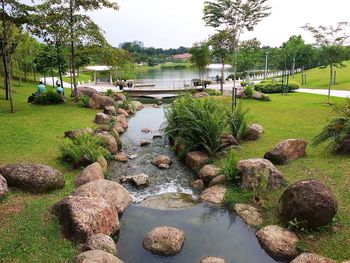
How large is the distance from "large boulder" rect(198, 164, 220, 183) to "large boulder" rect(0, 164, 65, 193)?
4567 millimetres

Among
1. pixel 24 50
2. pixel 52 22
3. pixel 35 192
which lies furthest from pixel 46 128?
pixel 24 50

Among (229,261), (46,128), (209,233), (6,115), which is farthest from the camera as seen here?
(6,115)

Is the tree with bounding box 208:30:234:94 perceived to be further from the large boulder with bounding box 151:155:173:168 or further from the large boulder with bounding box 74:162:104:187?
the large boulder with bounding box 74:162:104:187

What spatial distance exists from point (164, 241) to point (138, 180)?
12.9ft

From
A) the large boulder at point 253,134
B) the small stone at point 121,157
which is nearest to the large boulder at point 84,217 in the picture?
the small stone at point 121,157

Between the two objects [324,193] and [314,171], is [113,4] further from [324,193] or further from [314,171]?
[324,193]

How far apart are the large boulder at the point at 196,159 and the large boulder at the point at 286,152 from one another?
2.31 m

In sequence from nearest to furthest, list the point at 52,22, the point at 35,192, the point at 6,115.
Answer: the point at 35,192 → the point at 6,115 → the point at 52,22

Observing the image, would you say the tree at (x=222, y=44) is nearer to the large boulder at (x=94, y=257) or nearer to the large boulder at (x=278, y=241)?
the large boulder at (x=278, y=241)

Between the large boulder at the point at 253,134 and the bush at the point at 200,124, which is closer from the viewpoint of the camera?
the bush at the point at 200,124

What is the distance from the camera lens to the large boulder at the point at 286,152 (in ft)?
34.4

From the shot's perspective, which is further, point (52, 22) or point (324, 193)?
point (52, 22)

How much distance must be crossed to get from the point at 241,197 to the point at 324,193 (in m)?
2.46

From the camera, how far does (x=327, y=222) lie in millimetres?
6984
